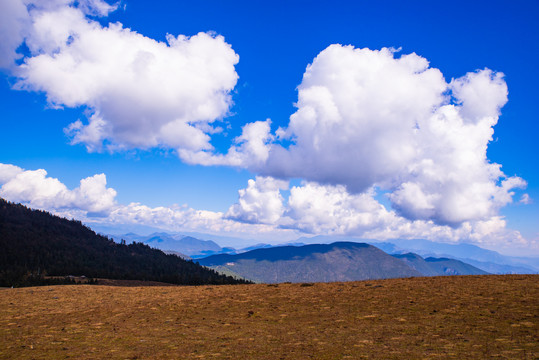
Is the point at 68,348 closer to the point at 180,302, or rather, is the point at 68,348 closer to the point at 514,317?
the point at 180,302

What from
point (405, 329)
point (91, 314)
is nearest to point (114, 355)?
point (91, 314)

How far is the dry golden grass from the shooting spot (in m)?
12.4

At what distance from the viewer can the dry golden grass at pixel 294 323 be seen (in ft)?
40.7

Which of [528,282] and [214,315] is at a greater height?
[528,282]

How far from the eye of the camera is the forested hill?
390ft

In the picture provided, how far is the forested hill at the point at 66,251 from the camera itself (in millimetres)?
118812

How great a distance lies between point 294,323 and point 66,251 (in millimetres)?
155108

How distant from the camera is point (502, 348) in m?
11.4

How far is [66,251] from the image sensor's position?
141875 mm

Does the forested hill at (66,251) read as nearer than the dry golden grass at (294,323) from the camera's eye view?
No

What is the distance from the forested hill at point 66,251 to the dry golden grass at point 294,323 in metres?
89.3

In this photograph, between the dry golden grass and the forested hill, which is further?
the forested hill

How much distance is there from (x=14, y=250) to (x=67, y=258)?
1826 centimetres

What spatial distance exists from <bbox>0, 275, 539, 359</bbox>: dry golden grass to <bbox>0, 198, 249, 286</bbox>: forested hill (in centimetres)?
8927
